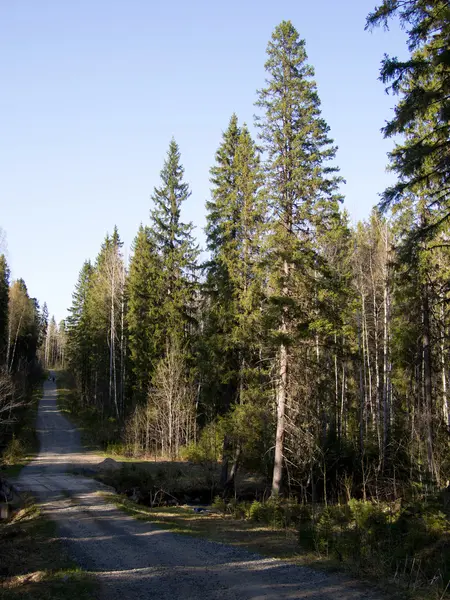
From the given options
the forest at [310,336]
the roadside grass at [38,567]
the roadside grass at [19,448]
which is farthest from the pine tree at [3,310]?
the roadside grass at [38,567]

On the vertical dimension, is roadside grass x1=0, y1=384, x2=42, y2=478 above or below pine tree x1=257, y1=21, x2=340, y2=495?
below

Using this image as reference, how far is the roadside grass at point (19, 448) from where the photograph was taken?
89.2 ft

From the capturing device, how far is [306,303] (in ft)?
56.2

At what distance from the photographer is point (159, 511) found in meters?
19.0

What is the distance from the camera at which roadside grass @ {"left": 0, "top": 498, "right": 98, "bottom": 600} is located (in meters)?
8.10

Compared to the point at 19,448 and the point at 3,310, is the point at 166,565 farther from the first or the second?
the point at 3,310

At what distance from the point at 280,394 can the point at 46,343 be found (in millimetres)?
108747

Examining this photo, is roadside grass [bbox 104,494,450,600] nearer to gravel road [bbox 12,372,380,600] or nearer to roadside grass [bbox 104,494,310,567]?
roadside grass [bbox 104,494,310,567]

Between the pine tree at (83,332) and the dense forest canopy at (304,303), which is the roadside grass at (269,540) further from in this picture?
the pine tree at (83,332)

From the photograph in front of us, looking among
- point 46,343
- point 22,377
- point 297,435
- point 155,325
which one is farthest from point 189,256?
point 46,343

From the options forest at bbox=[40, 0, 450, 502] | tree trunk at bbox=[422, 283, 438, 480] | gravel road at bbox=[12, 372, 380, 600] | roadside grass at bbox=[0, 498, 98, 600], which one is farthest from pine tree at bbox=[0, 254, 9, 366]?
tree trunk at bbox=[422, 283, 438, 480]

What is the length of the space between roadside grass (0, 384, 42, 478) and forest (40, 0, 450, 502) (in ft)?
26.9

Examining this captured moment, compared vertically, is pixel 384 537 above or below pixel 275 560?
above

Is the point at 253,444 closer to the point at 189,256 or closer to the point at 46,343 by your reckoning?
the point at 189,256
